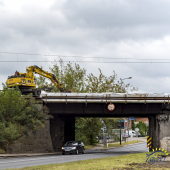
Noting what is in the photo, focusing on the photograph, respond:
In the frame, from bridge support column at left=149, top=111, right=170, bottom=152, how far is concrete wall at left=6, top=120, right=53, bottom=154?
39.4ft

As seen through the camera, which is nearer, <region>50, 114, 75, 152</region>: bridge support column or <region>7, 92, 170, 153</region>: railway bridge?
<region>7, 92, 170, 153</region>: railway bridge

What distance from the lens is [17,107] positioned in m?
31.1

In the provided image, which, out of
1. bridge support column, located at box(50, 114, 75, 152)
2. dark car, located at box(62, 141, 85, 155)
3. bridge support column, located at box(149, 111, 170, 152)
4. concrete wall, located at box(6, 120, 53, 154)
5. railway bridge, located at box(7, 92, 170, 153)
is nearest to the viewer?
dark car, located at box(62, 141, 85, 155)

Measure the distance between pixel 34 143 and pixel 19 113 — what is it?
360 centimetres

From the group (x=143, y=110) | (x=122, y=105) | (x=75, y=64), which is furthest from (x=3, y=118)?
(x=75, y=64)

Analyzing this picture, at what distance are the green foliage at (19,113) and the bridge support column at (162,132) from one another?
41.6 ft

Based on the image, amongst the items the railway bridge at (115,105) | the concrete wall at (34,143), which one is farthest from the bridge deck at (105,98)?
the concrete wall at (34,143)

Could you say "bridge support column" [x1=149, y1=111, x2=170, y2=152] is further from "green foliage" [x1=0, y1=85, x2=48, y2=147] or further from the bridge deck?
"green foliage" [x1=0, y1=85, x2=48, y2=147]

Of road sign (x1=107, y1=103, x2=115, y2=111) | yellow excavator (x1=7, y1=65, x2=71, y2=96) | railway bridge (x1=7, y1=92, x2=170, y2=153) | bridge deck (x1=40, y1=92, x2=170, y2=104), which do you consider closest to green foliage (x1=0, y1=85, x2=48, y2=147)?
railway bridge (x1=7, y1=92, x2=170, y2=153)

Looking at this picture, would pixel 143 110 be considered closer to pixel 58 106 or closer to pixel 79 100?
pixel 79 100

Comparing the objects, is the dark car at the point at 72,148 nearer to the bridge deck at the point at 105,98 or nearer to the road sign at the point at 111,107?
the bridge deck at the point at 105,98

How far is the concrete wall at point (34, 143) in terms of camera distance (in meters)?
29.4

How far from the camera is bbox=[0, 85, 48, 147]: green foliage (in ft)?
100

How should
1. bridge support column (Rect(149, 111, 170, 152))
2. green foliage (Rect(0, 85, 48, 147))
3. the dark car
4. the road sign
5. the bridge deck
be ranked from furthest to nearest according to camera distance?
1. the road sign
2. the bridge deck
3. bridge support column (Rect(149, 111, 170, 152))
4. green foliage (Rect(0, 85, 48, 147))
5. the dark car
